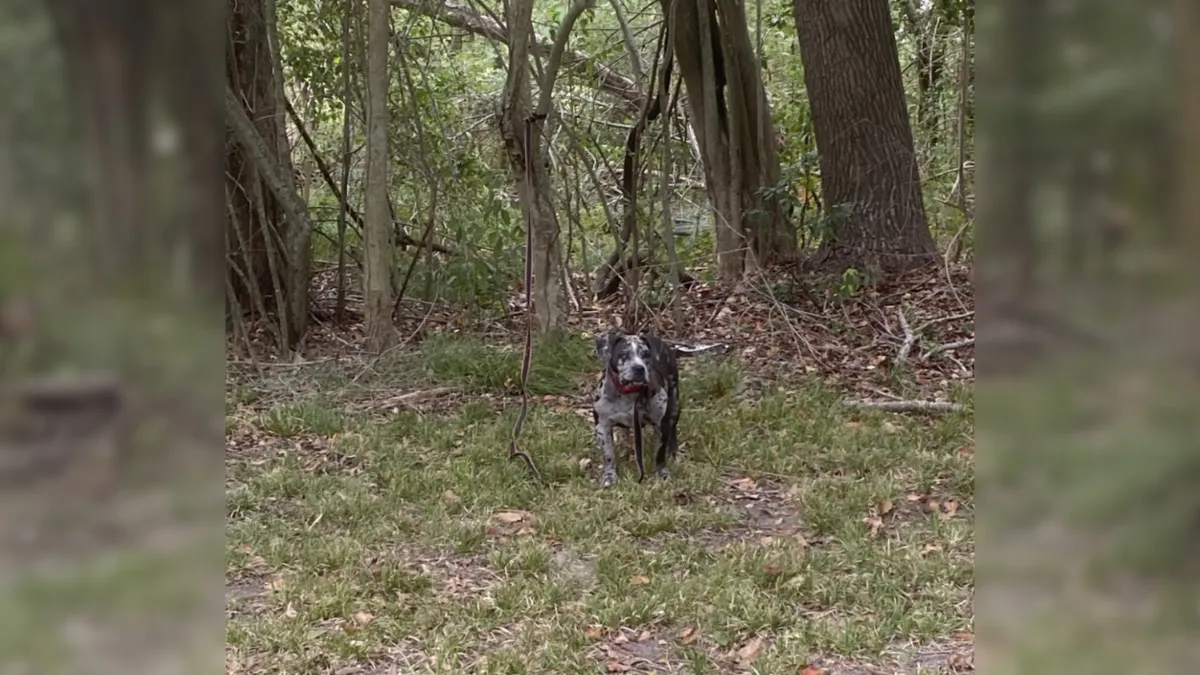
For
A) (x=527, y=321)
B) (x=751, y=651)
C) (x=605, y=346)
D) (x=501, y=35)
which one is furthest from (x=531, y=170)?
(x=751, y=651)

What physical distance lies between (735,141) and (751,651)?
523 centimetres

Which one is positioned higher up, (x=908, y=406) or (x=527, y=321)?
(x=527, y=321)

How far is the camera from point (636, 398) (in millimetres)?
4578

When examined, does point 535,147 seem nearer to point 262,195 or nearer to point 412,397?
point 412,397

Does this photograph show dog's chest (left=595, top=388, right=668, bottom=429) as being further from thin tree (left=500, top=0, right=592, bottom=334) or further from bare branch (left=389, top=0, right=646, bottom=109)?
bare branch (left=389, top=0, right=646, bottom=109)

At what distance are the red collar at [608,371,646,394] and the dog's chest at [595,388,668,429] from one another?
0.07 meters

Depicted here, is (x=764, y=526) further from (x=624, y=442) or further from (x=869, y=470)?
(x=624, y=442)

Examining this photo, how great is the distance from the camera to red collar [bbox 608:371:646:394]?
14.5 ft
